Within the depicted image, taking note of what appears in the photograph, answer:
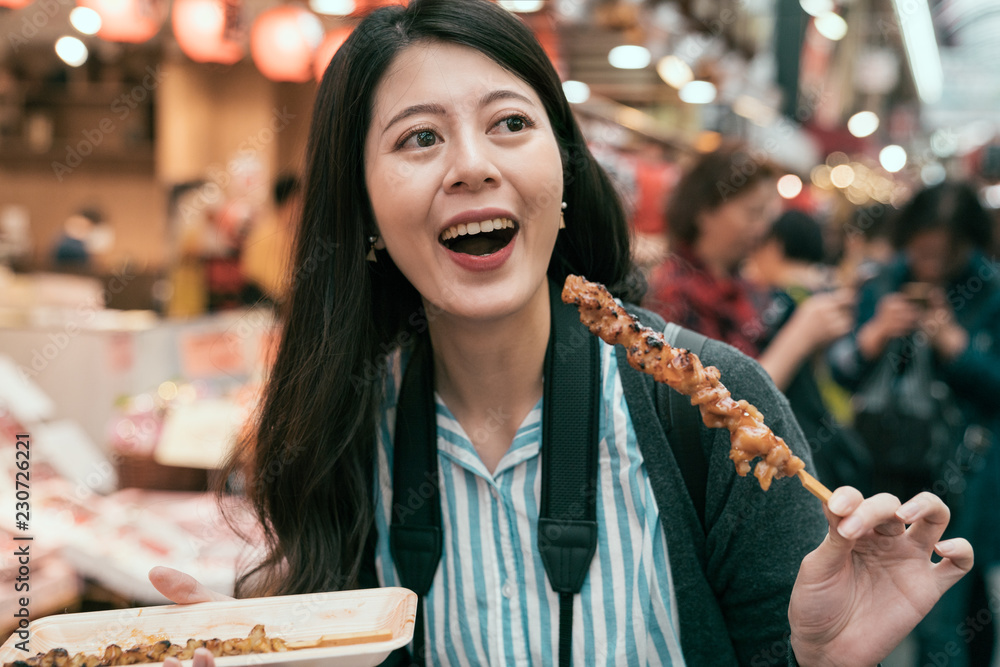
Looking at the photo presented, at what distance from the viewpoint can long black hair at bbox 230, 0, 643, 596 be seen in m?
1.82

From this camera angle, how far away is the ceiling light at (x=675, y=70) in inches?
349

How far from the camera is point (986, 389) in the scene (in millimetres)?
3801

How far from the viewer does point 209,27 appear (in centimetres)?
603

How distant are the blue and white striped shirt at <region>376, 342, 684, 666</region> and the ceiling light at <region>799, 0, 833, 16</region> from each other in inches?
518

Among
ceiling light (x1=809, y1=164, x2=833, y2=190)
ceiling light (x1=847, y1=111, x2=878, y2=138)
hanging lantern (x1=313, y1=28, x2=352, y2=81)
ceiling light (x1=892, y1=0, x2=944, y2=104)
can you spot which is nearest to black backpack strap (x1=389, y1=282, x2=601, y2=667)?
hanging lantern (x1=313, y1=28, x2=352, y2=81)

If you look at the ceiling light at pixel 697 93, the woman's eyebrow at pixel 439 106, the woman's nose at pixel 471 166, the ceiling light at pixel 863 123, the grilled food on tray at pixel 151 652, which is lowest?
the grilled food on tray at pixel 151 652

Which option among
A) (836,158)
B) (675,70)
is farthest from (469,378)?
(836,158)

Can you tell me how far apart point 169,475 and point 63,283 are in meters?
4.29

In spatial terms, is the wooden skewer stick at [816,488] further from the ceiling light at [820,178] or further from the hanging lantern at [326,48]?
the ceiling light at [820,178]

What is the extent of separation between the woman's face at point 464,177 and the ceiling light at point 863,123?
24939 mm

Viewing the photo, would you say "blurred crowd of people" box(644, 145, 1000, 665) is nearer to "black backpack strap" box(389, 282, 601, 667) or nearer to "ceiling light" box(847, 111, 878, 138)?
"black backpack strap" box(389, 282, 601, 667)

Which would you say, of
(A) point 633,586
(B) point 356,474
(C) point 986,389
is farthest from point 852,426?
(B) point 356,474

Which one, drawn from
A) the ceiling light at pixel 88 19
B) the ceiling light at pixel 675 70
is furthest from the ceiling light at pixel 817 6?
the ceiling light at pixel 88 19

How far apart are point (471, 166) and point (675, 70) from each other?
8.48 metres
